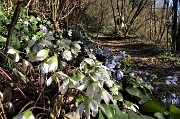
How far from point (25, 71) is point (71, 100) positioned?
303mm

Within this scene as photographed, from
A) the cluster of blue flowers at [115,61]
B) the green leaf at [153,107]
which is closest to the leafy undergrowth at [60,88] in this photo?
the green leaf at [153,107]

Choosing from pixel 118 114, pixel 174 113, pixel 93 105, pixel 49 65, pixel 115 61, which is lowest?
pixel 174 113

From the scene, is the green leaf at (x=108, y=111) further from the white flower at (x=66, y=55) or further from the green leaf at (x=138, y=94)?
the green leaf at (x=138, y=94)

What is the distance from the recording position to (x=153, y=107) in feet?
6.83

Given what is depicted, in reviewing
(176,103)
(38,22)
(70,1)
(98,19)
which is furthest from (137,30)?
(176,103)

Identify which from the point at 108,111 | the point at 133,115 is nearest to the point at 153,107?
the point at 133,115

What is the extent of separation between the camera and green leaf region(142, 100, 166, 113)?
206 cm

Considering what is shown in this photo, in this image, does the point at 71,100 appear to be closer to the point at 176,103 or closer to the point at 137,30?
the point at 176,103

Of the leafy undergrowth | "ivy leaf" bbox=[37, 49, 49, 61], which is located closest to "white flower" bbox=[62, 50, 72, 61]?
the leafy undergrowth

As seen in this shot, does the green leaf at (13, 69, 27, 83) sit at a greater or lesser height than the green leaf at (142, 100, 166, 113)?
greater

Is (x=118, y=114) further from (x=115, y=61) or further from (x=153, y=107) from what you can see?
(x=115, y=61)

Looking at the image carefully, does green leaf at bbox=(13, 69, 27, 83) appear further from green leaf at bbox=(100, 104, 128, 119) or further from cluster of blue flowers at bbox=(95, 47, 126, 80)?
cluster of blue flowers at bbox=(95, 47, 126, 80)

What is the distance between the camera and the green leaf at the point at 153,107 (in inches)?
81.0

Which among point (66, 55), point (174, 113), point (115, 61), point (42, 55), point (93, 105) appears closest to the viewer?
point (93, 105)
